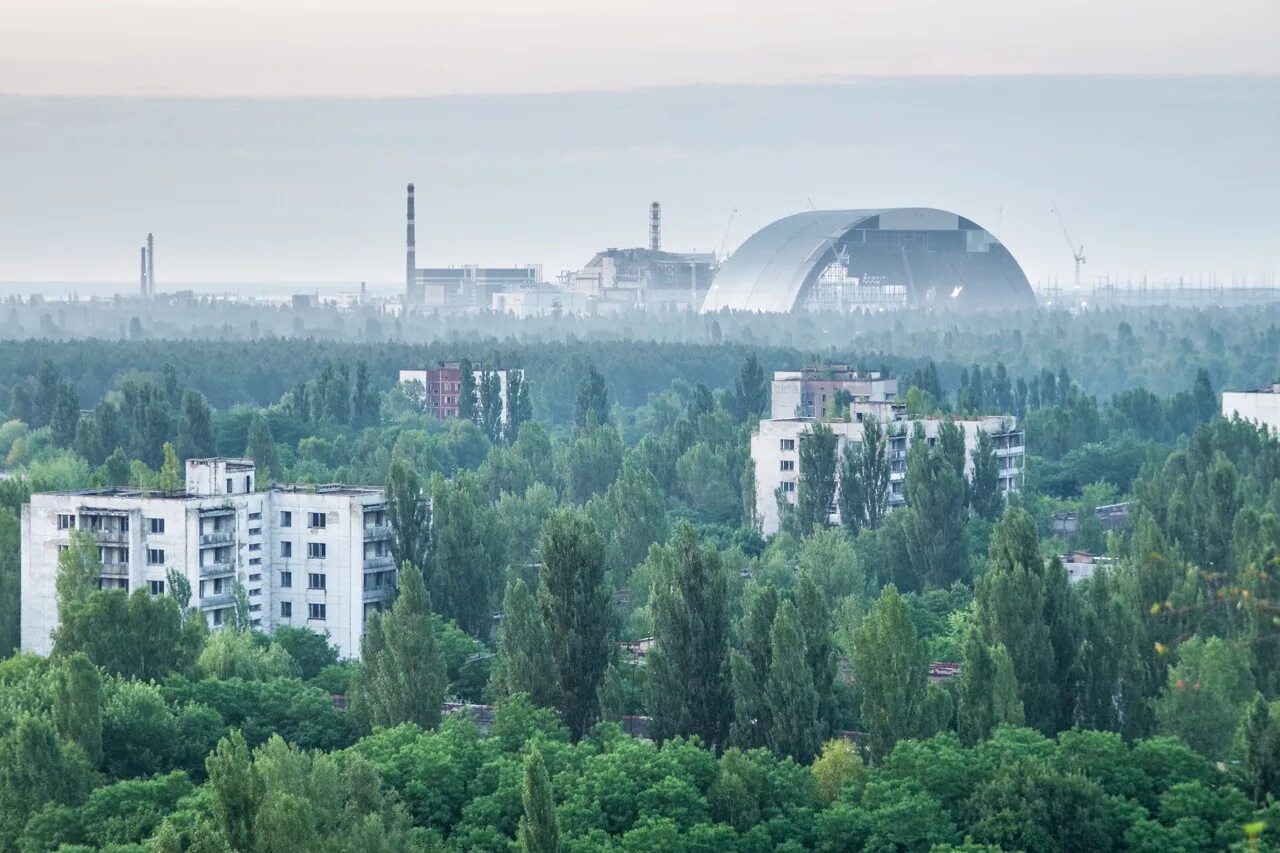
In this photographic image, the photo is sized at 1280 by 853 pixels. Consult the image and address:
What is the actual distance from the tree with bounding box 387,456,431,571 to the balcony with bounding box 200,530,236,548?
7.89 ft

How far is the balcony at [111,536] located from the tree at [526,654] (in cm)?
942

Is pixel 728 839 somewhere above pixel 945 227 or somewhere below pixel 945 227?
below

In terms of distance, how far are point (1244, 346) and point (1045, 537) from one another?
70101 mm

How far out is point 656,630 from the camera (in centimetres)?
3173

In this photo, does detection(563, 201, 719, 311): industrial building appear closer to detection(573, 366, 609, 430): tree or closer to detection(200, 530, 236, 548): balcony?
detection(573, 366, 609, 430): tree

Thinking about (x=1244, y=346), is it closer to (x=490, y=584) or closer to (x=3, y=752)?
(x=490, y=584)

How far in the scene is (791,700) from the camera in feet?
98.4

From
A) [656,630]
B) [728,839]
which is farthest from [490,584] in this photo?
[728,839]

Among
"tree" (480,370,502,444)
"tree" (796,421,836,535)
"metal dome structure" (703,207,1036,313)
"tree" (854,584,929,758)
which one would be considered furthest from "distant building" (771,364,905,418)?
"metal dome structure" (703,207,1036,313)

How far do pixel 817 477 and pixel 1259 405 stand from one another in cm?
1455

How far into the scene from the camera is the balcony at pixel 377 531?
4062cm

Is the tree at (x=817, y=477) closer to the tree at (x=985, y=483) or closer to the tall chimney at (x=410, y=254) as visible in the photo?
the tree at (x=985, y=483)

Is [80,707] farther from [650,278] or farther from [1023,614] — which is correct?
[650,278]

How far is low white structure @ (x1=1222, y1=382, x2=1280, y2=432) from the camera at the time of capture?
6262cm
